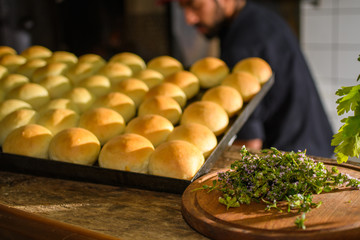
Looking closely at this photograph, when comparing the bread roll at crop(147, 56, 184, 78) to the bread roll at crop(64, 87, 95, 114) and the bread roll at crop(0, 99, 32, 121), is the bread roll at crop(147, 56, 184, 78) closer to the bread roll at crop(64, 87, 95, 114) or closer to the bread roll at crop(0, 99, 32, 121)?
the bread roll at crop(64, 87, 95, 114)

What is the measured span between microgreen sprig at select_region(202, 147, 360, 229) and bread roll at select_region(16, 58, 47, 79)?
1.14 metres

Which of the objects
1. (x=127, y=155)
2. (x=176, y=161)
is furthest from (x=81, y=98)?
(x=176, y=161)

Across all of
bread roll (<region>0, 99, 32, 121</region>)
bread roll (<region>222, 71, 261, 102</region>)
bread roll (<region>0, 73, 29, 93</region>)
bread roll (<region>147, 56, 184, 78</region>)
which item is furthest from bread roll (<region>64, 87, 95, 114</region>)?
bread roll (<region>222, 71, 261, 102</region>)

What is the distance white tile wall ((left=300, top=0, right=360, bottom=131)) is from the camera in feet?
11.2

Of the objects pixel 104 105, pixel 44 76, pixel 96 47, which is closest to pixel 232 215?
pixel 104 105

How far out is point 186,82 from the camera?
5.22ft

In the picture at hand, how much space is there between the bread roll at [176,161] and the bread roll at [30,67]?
92 centimetres

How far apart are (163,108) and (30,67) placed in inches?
28.8

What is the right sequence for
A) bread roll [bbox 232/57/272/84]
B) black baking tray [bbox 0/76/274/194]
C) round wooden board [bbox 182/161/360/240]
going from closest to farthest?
round wooden board [bbox 182/161/360/240] < black baking tray [bbox 0/76/274/194] < bread roll [bbox 232/57/272/84]

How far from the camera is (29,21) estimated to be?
9.66 feet

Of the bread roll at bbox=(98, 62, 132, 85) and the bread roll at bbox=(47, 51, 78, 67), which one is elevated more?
the bread roll at bbox=(47, 51, 78, 67)

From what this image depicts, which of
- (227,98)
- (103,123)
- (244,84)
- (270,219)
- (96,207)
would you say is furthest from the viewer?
(244,84)

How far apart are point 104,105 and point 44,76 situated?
16.0 inches

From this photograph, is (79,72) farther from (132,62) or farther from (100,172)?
(100,172)
